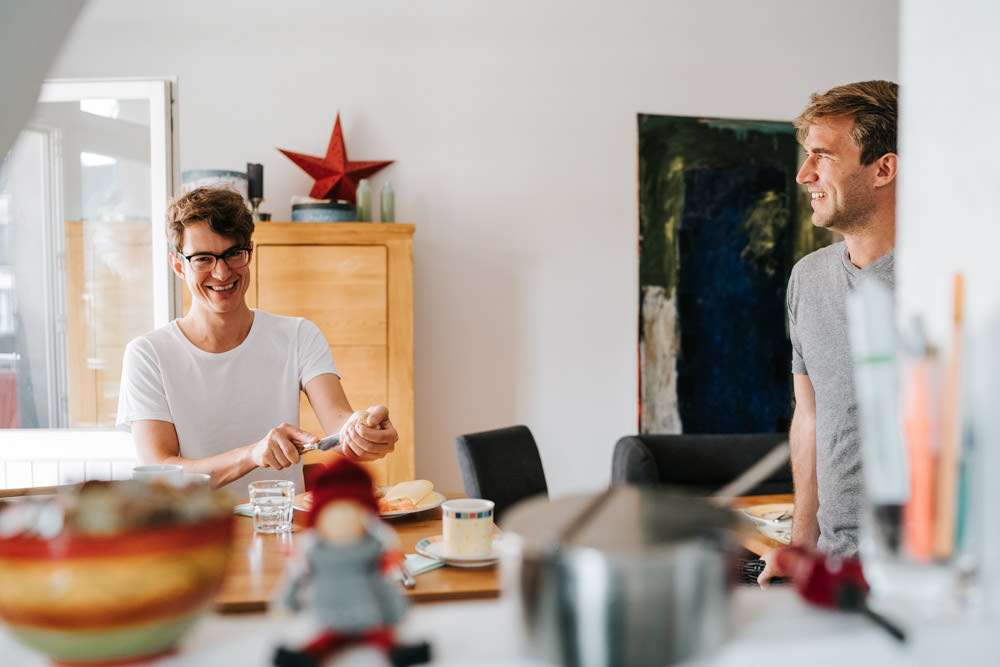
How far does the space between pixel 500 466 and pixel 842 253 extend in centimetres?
122

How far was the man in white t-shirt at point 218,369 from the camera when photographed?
2.10 metres

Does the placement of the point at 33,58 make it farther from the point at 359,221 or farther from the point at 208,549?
the point at 359,221

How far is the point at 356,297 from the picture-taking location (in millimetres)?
3338

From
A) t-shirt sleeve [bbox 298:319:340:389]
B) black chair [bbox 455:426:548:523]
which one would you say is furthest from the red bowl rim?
black chair [bbox 455:426:548:523]

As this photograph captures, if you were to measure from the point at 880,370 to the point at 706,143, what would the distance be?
11.5 feet

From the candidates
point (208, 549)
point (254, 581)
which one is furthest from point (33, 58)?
point (254, 581)

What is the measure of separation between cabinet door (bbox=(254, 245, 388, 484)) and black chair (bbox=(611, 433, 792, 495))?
1079mm

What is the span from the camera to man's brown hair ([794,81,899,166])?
185 centimetres

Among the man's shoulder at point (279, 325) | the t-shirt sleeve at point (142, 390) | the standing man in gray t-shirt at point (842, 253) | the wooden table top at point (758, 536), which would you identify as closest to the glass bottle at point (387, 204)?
the man's shoulder at point (279, 325)

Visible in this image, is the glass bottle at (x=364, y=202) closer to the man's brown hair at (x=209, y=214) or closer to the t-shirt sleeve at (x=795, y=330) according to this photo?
the man's brown hair at (x=209, y=214)

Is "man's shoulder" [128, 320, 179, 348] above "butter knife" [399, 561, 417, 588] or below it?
above

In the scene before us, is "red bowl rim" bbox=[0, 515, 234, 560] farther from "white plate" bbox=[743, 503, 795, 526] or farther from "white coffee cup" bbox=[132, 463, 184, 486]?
"white plate" bbox=[743, 503, 795, 526]

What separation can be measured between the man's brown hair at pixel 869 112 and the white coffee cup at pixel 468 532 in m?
1.22

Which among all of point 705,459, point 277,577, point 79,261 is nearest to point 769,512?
point 705,459
